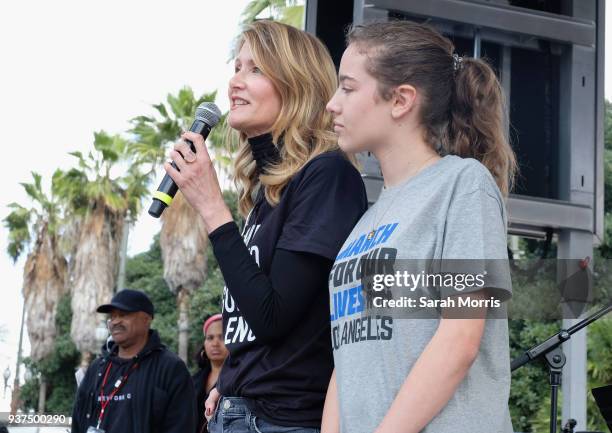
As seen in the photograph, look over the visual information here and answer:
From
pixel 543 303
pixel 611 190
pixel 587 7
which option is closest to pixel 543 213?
pixel 543 303

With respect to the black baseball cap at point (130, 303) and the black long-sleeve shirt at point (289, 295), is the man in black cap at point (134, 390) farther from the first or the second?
the black long-sleeve shirt at point (289, 295)

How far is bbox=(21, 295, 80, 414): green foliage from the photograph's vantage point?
29.3m

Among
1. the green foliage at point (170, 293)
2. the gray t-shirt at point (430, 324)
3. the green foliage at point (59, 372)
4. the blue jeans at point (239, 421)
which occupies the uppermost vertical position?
the green foliage at point (170, 293)

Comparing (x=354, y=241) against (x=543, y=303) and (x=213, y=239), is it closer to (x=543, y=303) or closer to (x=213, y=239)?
(x=213, y=239)

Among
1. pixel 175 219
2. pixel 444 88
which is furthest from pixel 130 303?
pixel 175 219

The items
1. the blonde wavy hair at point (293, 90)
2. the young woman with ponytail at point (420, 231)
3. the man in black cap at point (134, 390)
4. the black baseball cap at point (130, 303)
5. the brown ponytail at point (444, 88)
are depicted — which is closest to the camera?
the young woman with ponytail at point (420, 231)

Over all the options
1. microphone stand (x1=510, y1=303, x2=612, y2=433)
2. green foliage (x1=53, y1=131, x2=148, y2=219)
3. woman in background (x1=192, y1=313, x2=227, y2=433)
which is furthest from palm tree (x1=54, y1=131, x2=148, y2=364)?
microphone stand (x1=510, y1=303, x2=612, y2=433)

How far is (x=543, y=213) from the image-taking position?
412cm

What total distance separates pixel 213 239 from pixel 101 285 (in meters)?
22.3

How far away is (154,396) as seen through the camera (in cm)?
567

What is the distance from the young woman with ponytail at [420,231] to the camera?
1.70m

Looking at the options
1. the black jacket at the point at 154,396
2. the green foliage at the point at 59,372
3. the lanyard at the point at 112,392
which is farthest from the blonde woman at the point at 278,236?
the green foliage at the point at 59,372

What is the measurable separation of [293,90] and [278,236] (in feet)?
1.51

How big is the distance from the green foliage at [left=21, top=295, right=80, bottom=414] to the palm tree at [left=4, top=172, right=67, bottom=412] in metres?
2.04
